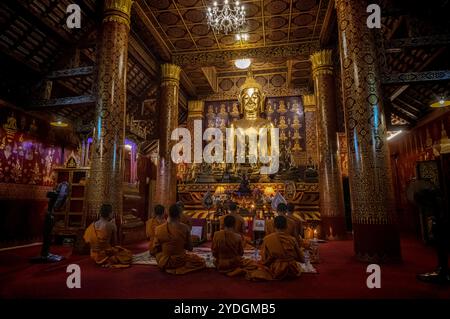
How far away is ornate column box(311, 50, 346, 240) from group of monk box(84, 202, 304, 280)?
3.63 meters

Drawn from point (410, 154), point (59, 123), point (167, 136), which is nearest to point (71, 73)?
point (59, 123)

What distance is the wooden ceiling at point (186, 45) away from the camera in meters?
5.97

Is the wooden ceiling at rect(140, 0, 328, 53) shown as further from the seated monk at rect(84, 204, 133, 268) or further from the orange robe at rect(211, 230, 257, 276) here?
the orange robe at rect(211, 230, 257, 276)

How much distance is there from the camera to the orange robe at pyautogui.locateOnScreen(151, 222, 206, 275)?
144 inches

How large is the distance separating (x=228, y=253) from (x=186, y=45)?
25.0 ft

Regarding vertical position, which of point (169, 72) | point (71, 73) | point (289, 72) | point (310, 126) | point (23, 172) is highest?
point (289, 72)

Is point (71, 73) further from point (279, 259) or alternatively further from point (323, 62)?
point (323, 62)

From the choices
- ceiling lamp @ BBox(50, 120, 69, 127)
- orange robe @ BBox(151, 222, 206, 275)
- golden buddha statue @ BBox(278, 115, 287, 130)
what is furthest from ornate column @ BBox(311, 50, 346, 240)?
ceiling lamp @ BBox(50, 120, 69, 127)

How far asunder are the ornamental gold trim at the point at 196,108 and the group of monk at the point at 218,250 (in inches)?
362

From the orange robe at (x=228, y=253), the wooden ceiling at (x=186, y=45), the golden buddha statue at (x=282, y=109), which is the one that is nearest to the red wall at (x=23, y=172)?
the wooden ceiling at (x=186, y=45)

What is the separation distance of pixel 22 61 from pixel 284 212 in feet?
22.8

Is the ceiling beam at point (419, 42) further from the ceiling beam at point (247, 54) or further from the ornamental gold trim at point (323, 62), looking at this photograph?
the ceiling beam at point (247, 54)

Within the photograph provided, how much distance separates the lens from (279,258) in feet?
11.0

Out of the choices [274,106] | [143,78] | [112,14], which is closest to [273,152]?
[274,106]
